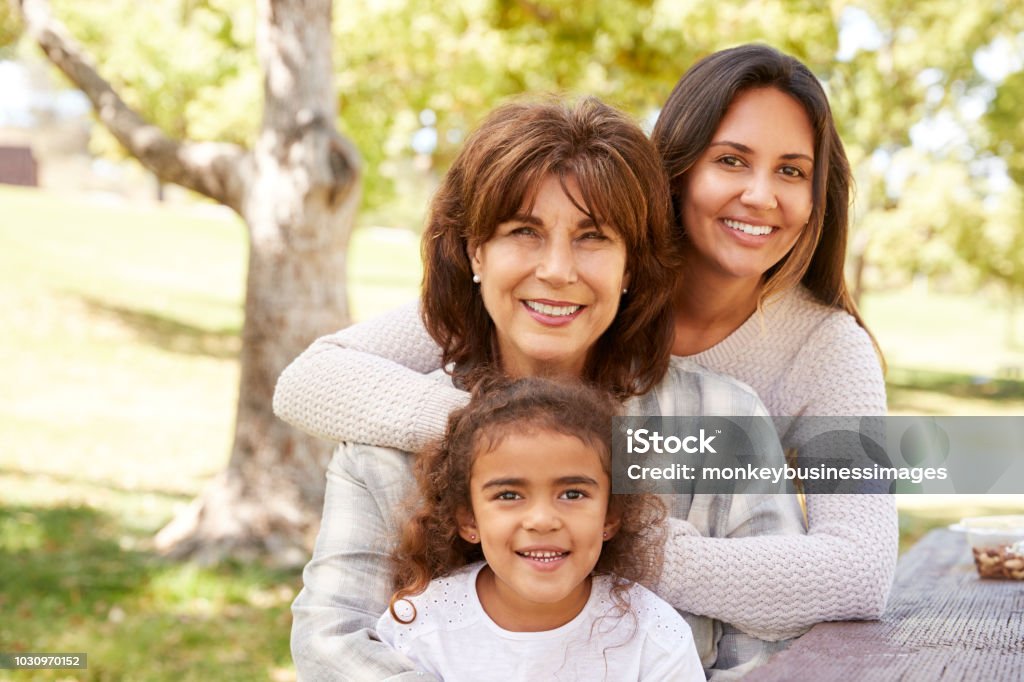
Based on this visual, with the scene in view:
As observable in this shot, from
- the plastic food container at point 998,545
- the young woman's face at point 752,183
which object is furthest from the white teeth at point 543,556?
the plastic food container at point 998,545

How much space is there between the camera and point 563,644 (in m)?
1.96

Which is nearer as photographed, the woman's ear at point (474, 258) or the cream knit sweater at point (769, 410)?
the cream knit sweater at point (769, 410)

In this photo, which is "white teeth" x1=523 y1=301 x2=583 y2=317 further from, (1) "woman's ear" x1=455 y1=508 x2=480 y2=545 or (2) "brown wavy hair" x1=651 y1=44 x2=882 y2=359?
(2) "brown wavy hair" x1=651 y1=44 x2=882 y2=359

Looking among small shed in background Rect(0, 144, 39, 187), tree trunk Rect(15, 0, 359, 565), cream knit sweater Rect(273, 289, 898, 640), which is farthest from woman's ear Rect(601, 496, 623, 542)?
small shed in background Rect(0, 144, 39, 187)

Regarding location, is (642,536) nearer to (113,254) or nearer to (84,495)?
(84,495)

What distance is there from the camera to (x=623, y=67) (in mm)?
9797

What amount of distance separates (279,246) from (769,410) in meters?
3.62

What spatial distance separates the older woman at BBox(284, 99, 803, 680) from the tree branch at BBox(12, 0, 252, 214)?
3.80 metres

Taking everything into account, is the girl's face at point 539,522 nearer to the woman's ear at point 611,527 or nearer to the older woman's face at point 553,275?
the woman's ear at point 611,527

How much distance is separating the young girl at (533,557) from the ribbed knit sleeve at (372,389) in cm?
7

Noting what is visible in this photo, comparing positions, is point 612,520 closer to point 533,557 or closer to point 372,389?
point 533,557

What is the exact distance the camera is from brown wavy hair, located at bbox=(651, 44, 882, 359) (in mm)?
2479

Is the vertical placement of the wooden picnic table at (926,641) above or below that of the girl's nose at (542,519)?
below

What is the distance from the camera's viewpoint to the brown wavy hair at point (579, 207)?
205 centimetres
